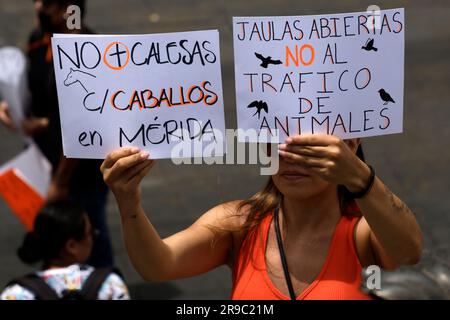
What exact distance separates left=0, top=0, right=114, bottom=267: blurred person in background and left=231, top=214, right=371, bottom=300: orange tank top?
2.40m

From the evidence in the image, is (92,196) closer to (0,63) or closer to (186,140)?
(0,63)

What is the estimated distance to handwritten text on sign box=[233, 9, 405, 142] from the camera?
292 cm

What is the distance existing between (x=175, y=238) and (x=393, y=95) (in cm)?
82

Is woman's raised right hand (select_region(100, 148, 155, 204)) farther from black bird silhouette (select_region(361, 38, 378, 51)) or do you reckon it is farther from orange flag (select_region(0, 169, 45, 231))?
orange flag (select_region(0, 169, 45, 231))

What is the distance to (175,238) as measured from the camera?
311 cm

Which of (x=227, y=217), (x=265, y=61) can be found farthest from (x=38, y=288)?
(x=265, y=61)

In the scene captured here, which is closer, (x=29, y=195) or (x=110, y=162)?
(x=110, y=162)

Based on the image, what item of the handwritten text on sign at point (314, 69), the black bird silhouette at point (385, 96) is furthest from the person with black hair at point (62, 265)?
the black bird silhouette at point (385, 96)

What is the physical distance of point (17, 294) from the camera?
393cm

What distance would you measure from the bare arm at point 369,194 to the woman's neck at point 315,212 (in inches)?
9.3

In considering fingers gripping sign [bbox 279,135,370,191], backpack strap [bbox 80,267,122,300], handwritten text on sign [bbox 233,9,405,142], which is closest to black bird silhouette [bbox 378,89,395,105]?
handwritten text on sign [bbox 233,9,405,142]

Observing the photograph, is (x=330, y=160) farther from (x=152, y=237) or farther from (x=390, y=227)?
(x=152, y=237)

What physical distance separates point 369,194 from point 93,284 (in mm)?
1654
